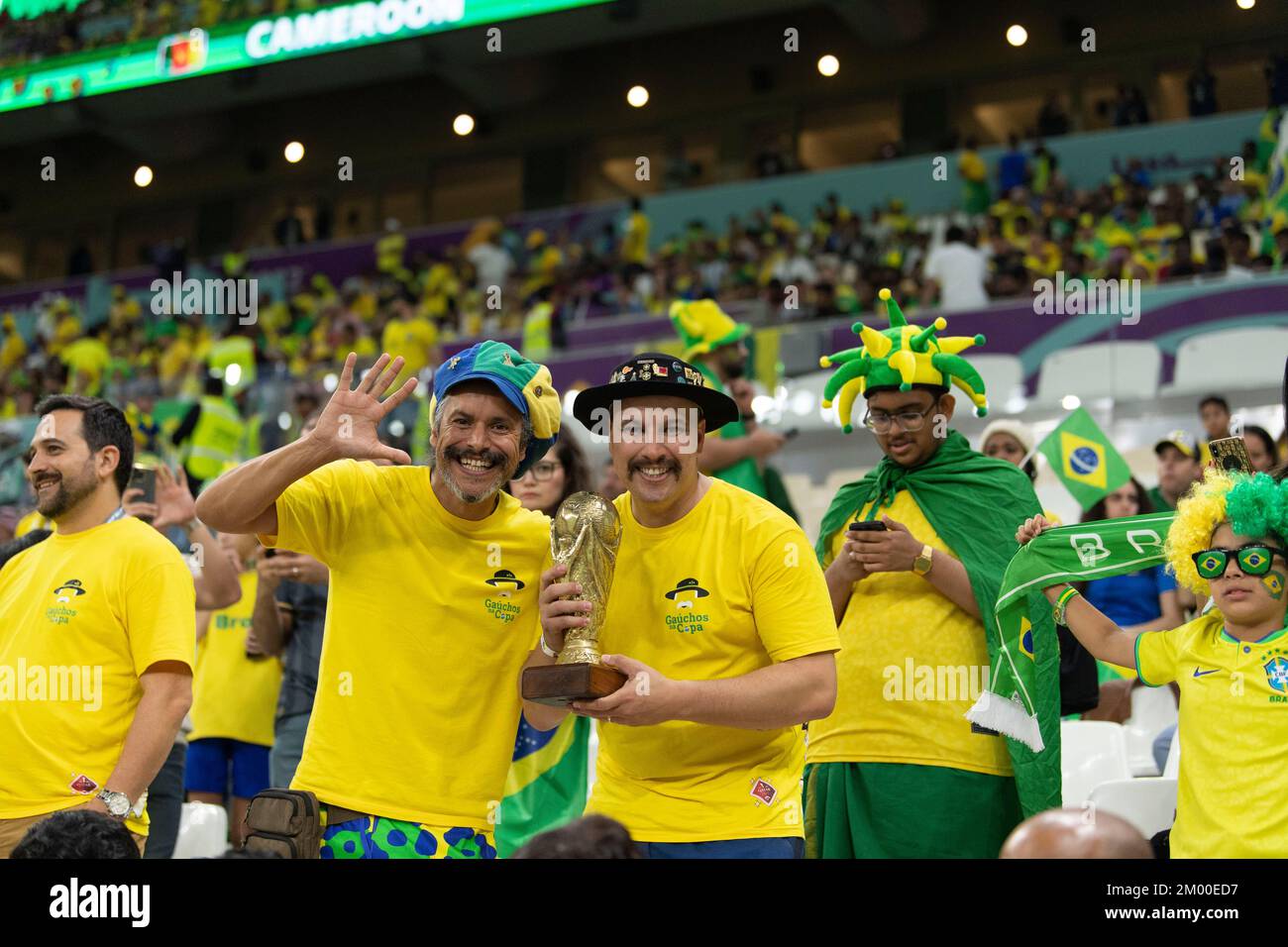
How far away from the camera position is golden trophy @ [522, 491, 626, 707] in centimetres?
303

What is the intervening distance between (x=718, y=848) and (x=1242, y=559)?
1.43m

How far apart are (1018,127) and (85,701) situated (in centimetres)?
1735

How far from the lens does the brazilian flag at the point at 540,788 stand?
5352 millimetres

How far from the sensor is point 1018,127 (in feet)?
63.5

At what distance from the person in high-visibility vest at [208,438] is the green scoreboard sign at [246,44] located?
26.8 ft

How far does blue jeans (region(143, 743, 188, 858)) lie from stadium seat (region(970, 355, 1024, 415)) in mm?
6478

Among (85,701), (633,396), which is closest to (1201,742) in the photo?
(633,396)

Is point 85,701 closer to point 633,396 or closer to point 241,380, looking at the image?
point 633,396

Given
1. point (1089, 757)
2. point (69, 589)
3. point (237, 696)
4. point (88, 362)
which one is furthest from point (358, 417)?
point (88, 362)

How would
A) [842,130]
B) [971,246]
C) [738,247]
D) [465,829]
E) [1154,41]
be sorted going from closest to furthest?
[465,829], [971,246], [738,247], [1154,41], [842,130]

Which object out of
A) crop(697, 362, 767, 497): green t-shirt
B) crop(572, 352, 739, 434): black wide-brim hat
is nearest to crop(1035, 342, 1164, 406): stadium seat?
crop(697, 362, 767, 497): green t-shirt

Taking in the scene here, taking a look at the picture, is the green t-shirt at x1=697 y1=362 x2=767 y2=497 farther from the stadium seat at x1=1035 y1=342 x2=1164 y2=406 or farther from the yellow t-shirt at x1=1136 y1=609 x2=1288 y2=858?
the stadium seat at x1=1035 y1=342 x2=1164 y2=406

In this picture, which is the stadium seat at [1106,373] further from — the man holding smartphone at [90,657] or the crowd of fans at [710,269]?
the man holding smartphone at [90,657]

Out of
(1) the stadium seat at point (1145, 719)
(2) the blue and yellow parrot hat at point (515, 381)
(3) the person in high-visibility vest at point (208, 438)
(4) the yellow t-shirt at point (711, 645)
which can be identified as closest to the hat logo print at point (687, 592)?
(4) the yellow t-shirt at point (711, 645)
